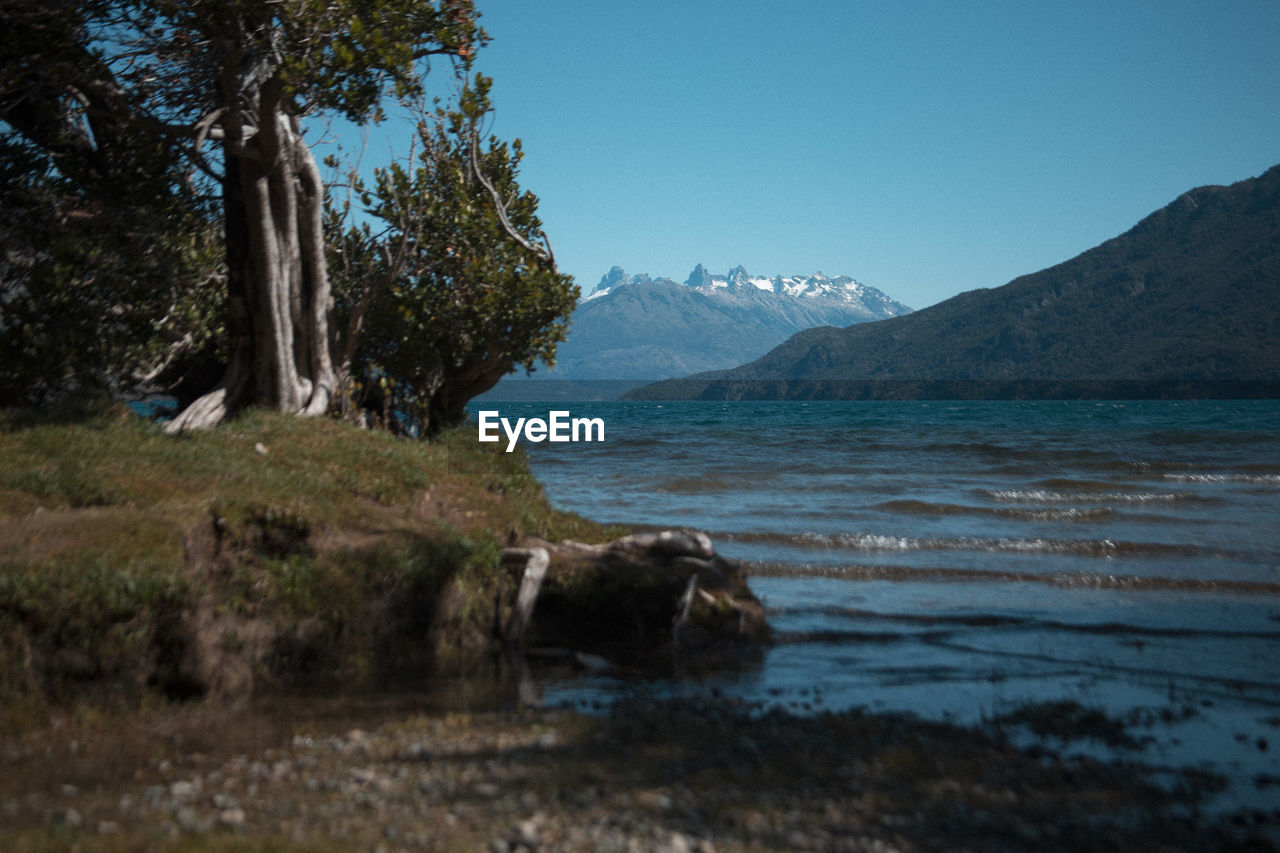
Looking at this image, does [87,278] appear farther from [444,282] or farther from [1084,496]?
[1084,496]

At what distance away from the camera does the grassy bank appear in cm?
748

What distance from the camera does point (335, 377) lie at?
15695 millimetres

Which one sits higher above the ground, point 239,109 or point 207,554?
point 239,109

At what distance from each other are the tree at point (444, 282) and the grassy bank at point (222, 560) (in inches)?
200

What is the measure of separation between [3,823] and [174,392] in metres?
12.5

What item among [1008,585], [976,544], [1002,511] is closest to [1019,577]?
[1008,585]

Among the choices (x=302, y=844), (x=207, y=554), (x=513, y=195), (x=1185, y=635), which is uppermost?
(x=513, y=195)

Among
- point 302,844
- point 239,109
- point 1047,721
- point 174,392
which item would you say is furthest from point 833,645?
point 174,392

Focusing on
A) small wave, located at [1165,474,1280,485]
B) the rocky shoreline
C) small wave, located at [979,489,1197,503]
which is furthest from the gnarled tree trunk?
small wave, located at [1165,474,1280,485]

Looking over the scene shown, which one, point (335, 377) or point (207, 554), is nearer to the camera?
point (207, 554)

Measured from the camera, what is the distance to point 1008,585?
14859mm

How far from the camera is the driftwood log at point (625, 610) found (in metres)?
10.5

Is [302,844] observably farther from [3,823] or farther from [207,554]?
[207,554]

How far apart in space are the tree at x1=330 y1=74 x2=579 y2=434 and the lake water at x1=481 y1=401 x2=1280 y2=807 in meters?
5.42
